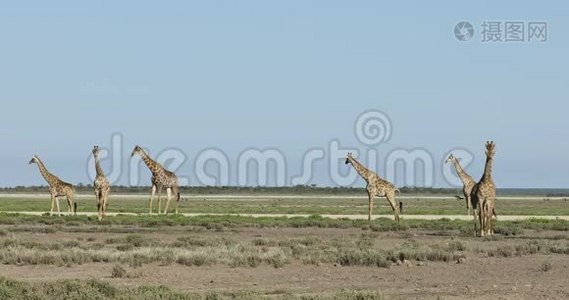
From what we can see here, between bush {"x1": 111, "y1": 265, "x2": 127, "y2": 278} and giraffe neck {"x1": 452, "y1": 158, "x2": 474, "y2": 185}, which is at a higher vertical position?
giraffe neck {"x1": 452, "y1": 158, "x2": 474, "y2": 185}

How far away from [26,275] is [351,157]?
2049 cm

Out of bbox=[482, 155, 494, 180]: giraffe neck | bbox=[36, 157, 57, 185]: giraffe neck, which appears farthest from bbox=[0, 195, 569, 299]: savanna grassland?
bbox=[36, 157, 57, 185]: giraffe neck

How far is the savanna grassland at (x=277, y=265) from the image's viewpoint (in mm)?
19516

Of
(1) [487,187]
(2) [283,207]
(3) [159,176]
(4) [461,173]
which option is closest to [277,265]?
(1) [487,187]

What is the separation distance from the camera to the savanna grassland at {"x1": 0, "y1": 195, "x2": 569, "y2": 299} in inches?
768

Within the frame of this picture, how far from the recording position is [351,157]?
4194 cm

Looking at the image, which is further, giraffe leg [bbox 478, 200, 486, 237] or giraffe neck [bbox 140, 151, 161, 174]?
giraffe neck [bbox 140, 151, 161, 174]

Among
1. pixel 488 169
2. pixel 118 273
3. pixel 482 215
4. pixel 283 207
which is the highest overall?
pixel 488 169

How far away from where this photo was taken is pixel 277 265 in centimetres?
2445

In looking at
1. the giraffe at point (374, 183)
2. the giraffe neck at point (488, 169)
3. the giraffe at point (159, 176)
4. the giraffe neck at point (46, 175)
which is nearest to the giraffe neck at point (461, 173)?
the giraffe at point (374, 183)

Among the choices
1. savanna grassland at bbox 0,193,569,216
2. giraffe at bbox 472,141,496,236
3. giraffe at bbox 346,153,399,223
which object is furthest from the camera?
savanna grassland at bbox 0,193,569,216

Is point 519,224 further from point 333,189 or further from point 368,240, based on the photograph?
point 333,189

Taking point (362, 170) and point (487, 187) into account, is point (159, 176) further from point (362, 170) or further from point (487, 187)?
point (487, 187)

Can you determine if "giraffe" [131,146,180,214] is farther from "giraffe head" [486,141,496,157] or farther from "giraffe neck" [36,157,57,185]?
"giraffe head" [486,141,496,157]
